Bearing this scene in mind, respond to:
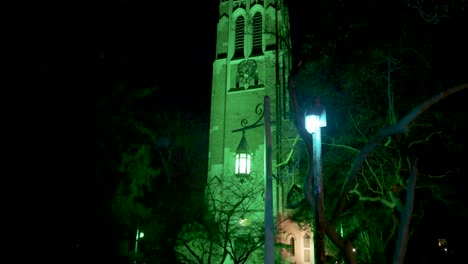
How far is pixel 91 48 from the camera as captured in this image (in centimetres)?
1205

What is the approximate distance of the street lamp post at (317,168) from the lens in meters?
7.45

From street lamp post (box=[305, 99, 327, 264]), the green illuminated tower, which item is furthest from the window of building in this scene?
street lamp post (box=[305, 99, 327, 264])

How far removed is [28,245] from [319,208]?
6.97 metres

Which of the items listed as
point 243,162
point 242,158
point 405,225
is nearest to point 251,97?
point 242,158

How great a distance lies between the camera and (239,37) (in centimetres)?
3762

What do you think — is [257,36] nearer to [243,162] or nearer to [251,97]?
[251,97]

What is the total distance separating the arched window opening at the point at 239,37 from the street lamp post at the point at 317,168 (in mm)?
29297

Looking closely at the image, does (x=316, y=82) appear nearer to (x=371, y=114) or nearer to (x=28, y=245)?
(x=371, y=114)

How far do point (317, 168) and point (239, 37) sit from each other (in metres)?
31.5

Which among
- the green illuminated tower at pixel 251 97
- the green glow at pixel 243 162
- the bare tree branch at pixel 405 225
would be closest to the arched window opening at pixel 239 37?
the green illuminated tower at pixel 251 97

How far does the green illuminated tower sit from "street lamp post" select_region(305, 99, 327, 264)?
20802 millimetres

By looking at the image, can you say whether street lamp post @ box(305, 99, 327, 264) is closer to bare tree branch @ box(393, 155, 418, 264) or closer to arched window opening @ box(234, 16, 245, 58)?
bare tree branch @ box(393, 155, 418, 264)

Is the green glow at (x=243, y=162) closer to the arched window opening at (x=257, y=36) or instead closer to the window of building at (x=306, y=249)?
the window of building at (x=306, y=249)

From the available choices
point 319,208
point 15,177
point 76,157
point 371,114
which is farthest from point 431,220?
point 15,177
